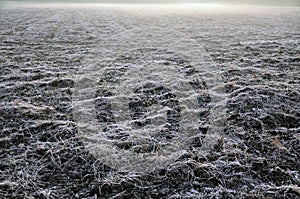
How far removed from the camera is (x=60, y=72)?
5.80 m

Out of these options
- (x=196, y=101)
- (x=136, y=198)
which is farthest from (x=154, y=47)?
(x=136, y=198)

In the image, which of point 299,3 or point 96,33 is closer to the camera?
point 96,33

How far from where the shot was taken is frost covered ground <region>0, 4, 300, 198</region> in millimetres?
2891

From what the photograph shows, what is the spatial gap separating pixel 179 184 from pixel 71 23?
11.0m

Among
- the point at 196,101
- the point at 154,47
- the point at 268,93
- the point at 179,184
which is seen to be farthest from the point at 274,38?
the point at 179,184

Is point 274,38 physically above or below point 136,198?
above

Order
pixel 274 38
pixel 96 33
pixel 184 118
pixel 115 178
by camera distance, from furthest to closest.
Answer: pixel 96 33
pixel 274 38
pixel 184 118
pixel 115 178

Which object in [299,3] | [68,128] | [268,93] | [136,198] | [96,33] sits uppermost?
[299,3]

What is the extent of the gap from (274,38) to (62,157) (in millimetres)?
8258

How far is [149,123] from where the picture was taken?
394 centimetres

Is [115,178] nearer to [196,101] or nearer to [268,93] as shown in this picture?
[196,101]

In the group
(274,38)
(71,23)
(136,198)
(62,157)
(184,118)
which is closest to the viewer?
(136,198)

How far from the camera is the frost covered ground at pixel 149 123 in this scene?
2.89m

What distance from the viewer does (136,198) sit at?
2711 millimetres
